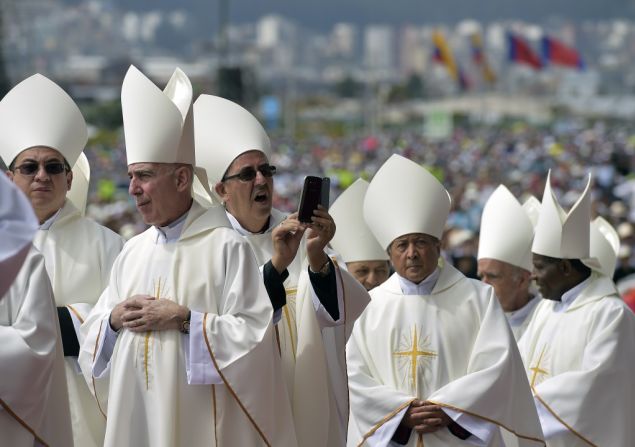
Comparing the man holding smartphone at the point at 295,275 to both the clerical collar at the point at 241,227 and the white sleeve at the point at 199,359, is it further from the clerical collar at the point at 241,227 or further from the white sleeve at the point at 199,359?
the white sleeve at the point at 199,359

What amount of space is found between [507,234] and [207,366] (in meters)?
3.60

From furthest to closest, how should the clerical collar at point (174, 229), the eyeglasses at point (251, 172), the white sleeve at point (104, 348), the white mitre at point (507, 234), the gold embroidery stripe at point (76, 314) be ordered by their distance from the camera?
the white mitre at point (507, 234)
the eyeglasses at point (251, 172)
the gold embroidery stripe at point (76, 314)
the clerical collar at point (174, 229)
the white sleeve at point (104, 348)

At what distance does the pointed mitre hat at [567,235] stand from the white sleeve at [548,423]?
797mm

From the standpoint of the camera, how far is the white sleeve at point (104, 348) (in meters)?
6.04

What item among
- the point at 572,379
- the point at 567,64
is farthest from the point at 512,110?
the point at 572,379

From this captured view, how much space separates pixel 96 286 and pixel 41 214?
1.33ft

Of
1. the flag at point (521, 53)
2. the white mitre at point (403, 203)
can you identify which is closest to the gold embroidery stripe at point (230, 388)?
the white mitre at point (403, 203)

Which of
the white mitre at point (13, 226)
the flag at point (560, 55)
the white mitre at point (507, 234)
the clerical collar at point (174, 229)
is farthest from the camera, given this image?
the flag at point (560, 55)

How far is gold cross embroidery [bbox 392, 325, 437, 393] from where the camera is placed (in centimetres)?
701

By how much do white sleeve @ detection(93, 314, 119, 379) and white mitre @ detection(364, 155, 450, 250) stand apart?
1.69m

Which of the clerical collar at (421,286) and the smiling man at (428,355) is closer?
the smiling man at (428,355)

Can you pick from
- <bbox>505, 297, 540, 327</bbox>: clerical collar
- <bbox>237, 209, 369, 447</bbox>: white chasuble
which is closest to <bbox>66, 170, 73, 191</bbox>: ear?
<bbox>237, 209, 369, 447</bbox>: white chasuble

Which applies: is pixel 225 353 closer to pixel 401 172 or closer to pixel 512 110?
pixel 401 172

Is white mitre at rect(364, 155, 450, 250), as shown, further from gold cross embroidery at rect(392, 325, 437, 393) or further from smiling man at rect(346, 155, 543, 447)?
gold cross embroidery at rect(392, 325, 437, 393)
